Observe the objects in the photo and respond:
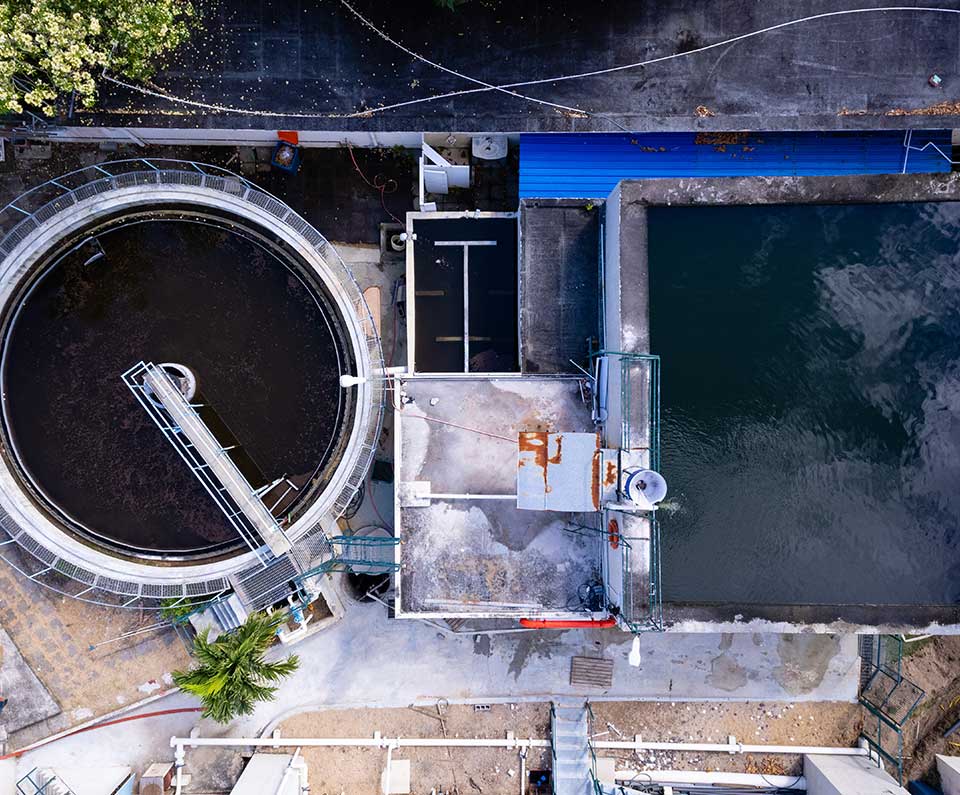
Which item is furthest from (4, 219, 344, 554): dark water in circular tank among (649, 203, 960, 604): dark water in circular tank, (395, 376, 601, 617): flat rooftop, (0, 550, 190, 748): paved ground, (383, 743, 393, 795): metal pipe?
(649, 203, 960, 604): dark water in circular tank

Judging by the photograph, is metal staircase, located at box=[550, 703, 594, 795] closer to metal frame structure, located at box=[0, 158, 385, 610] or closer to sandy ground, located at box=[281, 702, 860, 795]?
sandy ground, located at box=[281, 702, 860, 795]

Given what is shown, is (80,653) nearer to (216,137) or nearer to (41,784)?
(41,784)

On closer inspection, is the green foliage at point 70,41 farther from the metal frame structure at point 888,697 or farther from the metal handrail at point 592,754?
the metal frame structure at point 888,697

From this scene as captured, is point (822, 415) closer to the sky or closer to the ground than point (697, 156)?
closer to the ground

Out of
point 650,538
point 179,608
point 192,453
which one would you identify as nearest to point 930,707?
point 650,538

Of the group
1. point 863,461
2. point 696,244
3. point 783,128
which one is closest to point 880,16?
point 783,128

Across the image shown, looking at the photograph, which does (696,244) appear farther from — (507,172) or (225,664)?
(225,664)

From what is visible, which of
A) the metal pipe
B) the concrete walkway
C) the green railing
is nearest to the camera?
the green railing
